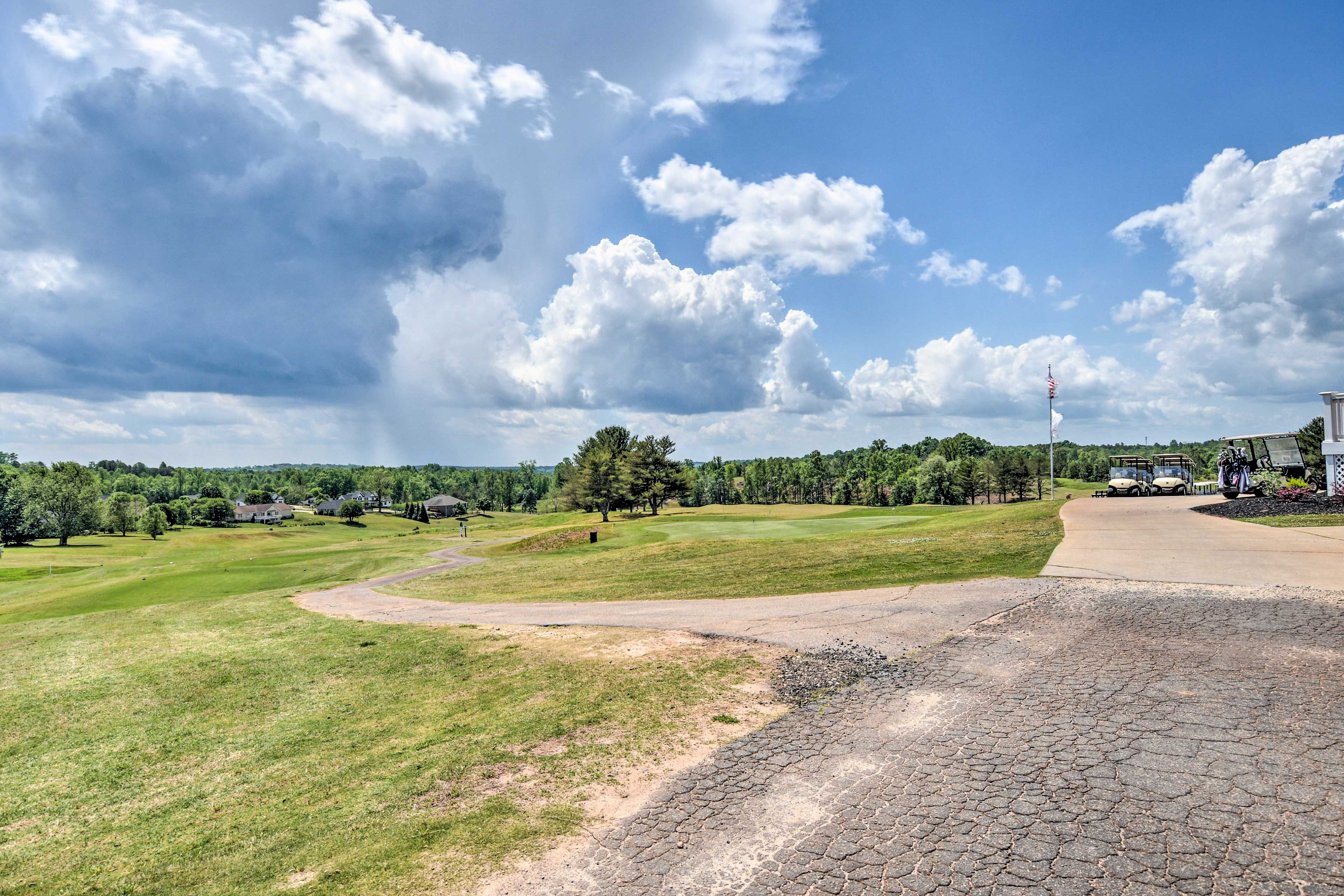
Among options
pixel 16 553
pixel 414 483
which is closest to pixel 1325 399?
pixel 16 553

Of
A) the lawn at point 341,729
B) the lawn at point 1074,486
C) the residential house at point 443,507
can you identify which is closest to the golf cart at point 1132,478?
the lawn at point 341,729

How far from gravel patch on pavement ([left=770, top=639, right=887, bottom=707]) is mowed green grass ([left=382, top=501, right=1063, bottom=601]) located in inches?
232

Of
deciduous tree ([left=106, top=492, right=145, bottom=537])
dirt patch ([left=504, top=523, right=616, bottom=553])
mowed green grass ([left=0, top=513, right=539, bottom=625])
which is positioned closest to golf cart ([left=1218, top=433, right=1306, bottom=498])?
dirt patch ([left=504, top=523, right=616, bottom=553])

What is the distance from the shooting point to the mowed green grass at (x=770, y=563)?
16984 millimetres

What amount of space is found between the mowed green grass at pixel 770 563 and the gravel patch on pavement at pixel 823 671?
5.90m

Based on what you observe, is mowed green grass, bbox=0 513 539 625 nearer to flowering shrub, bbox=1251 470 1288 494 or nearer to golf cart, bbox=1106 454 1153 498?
golf cart, bbox=1106 454 1153 498

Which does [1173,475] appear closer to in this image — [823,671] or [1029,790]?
[823,671]

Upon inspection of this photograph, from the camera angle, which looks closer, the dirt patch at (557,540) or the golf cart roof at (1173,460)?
the golf cart roof at (1173,460)

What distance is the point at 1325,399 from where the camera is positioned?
88.6 ft

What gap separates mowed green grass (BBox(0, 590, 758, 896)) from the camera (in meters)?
5.20

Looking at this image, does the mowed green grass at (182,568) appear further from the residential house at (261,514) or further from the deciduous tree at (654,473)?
the residential house at (261,514)

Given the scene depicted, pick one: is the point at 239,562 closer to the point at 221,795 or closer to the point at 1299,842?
the point at 221,795

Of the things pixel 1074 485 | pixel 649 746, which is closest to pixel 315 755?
pixel 649 746

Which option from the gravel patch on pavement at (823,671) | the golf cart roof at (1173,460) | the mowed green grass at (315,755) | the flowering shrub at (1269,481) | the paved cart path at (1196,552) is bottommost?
the mowed green grass at (315,755)
